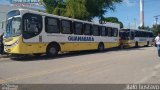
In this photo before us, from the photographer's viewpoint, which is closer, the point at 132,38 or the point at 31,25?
the point at 31,25

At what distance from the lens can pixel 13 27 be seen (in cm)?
1844

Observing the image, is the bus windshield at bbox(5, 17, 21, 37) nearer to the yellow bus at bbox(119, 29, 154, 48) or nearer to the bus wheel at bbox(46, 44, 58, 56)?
the bus wheel at bbox(46, 44, 58, 56)

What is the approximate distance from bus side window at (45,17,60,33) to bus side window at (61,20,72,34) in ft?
2.07

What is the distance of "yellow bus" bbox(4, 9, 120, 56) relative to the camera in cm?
1791

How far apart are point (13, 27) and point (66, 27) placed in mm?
4646

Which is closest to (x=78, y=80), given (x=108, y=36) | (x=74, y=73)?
(x=74, y=73)

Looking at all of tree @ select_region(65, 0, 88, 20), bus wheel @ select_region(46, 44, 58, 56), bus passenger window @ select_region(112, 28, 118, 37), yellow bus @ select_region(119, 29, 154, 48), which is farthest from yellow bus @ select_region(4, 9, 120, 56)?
yellow bus @ select_region(119, 29, 154, 48)

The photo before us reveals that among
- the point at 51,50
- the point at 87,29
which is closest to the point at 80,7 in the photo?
the point at 87,29

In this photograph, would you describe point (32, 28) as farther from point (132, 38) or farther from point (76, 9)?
point (132, 38)

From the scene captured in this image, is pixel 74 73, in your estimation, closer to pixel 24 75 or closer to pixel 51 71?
pixel 51 71

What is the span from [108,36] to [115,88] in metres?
20.0

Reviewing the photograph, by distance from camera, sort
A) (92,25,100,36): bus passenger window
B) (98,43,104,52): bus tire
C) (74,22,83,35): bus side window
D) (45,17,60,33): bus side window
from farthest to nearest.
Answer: (98,43,104,52): bus tire
(92,25,100,36): bus passenger window
(74,22,83,35): bus side window
(45,17,60,33): bus side window

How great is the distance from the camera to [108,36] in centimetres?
2909

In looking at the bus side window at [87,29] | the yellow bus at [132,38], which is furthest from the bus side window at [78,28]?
the yellow bus at [132,38]
